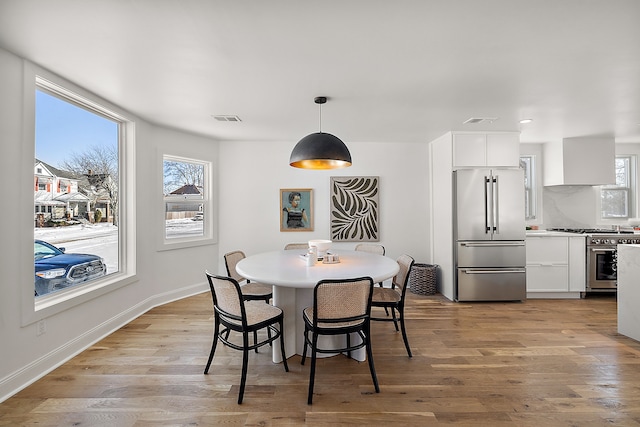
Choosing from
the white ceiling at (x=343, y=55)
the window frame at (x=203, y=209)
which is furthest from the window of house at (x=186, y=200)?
the white ceiling at (x=343, y=55)

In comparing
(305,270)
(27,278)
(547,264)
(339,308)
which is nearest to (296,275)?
(305,270)

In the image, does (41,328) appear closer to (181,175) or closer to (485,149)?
(181,175)

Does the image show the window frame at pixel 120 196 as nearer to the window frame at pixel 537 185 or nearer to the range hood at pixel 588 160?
the window frame at pixel 537 185

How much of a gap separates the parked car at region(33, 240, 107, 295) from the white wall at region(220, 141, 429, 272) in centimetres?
201

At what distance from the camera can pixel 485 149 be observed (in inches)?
167

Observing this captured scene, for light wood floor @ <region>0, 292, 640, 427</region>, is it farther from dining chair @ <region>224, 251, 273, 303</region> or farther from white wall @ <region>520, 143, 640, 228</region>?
white wall @ <region>520, 143, 640, 228</region>

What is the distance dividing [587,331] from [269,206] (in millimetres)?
4137

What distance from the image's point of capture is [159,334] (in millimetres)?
3105

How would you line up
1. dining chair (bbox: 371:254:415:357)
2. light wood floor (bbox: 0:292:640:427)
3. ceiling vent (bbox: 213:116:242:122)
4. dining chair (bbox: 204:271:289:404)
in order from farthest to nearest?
1. ceiling vent (bbox: 213:116:242:122)
2. dining chair (bbox: 371:254:415:357)
3. dining chair (bbox: 204:271:289:404)
4. light wood floor (bbox: 0:292:640:427)

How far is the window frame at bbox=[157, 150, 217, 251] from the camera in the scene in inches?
161

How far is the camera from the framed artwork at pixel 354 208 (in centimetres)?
490

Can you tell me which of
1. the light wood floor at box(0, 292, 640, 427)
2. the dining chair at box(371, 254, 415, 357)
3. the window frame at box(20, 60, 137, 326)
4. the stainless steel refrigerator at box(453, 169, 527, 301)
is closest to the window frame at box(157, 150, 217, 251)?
the window frame at box(20, 60, 137, 326)

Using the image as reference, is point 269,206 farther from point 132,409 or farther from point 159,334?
point 132,409

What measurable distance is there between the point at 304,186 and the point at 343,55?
2.88 metres
